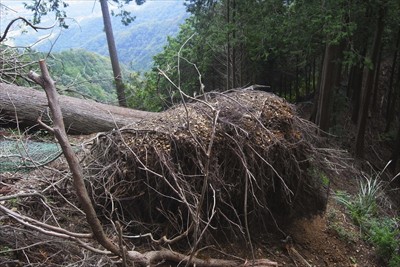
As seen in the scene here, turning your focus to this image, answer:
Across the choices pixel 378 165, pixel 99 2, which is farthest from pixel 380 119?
pixel 99 2

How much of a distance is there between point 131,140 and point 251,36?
262 inches

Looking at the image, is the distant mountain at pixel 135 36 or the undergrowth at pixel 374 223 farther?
the distant mountain at pixel 135 36

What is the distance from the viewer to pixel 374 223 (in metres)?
5.00

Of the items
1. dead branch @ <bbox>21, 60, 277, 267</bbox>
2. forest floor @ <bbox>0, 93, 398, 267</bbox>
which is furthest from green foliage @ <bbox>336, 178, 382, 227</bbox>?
dead branch @ <bbox>21, 60, 277, 267</bbox>

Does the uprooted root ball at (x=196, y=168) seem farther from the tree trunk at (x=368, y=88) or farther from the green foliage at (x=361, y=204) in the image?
the tree trunk at (x=368, y=88)

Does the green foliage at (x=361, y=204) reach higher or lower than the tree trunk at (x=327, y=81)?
lower

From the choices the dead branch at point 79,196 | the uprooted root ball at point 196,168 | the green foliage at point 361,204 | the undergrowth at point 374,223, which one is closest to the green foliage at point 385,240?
the undergrowth at point 374,223

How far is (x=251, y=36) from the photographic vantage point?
375 inches

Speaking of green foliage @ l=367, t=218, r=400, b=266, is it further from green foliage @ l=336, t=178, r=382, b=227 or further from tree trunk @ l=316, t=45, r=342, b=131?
tree trunk @ l=316, t=45, r=342, b=131

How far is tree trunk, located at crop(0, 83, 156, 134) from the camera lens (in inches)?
246

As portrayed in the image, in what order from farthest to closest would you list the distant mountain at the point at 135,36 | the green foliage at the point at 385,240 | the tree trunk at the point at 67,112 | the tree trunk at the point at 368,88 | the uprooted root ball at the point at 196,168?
the distant mountain at the point at 135,36 < the tree trunk at the point at 368,88 < the tree trunk at the point at 67,112 < the green foliage at the point at 385,240 < the uprooted root ball at the point at 196,168

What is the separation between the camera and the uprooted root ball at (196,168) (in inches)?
140

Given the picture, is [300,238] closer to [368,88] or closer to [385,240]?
[385,240]

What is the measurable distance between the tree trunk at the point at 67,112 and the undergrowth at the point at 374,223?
12.2ft
